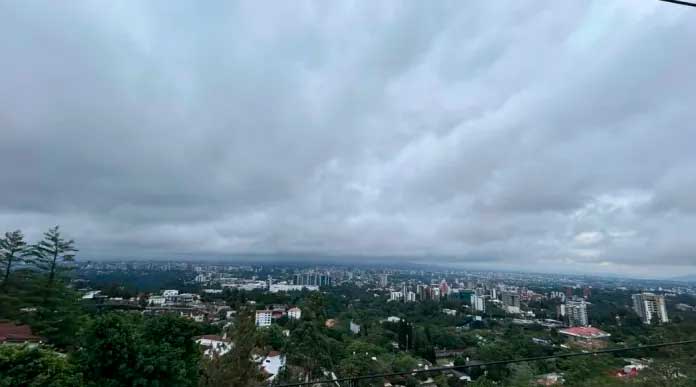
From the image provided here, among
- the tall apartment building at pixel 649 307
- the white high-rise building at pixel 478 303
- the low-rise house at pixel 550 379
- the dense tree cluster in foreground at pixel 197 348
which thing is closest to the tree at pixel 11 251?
the dense tree cluster in foreground at pixel 197 348

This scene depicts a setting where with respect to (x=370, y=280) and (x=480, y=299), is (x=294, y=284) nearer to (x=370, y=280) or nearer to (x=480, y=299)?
(x=370, y=280)

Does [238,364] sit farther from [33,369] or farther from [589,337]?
Result: [589,337]

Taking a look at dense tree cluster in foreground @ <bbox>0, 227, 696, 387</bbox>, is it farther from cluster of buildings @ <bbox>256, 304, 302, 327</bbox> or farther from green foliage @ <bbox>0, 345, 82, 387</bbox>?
cluster of buildings @ <bbox>256, 304, 302, 327</bbox>

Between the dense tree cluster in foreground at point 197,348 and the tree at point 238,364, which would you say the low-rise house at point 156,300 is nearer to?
the dense tree cluster in foreground at point 197,348

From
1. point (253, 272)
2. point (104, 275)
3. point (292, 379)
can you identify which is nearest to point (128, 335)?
point (292, 379)

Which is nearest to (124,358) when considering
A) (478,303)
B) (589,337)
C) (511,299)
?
(589,337)

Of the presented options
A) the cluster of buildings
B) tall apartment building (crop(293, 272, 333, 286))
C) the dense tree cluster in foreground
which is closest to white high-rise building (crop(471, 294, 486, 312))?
the dense tree cluster in foreground
